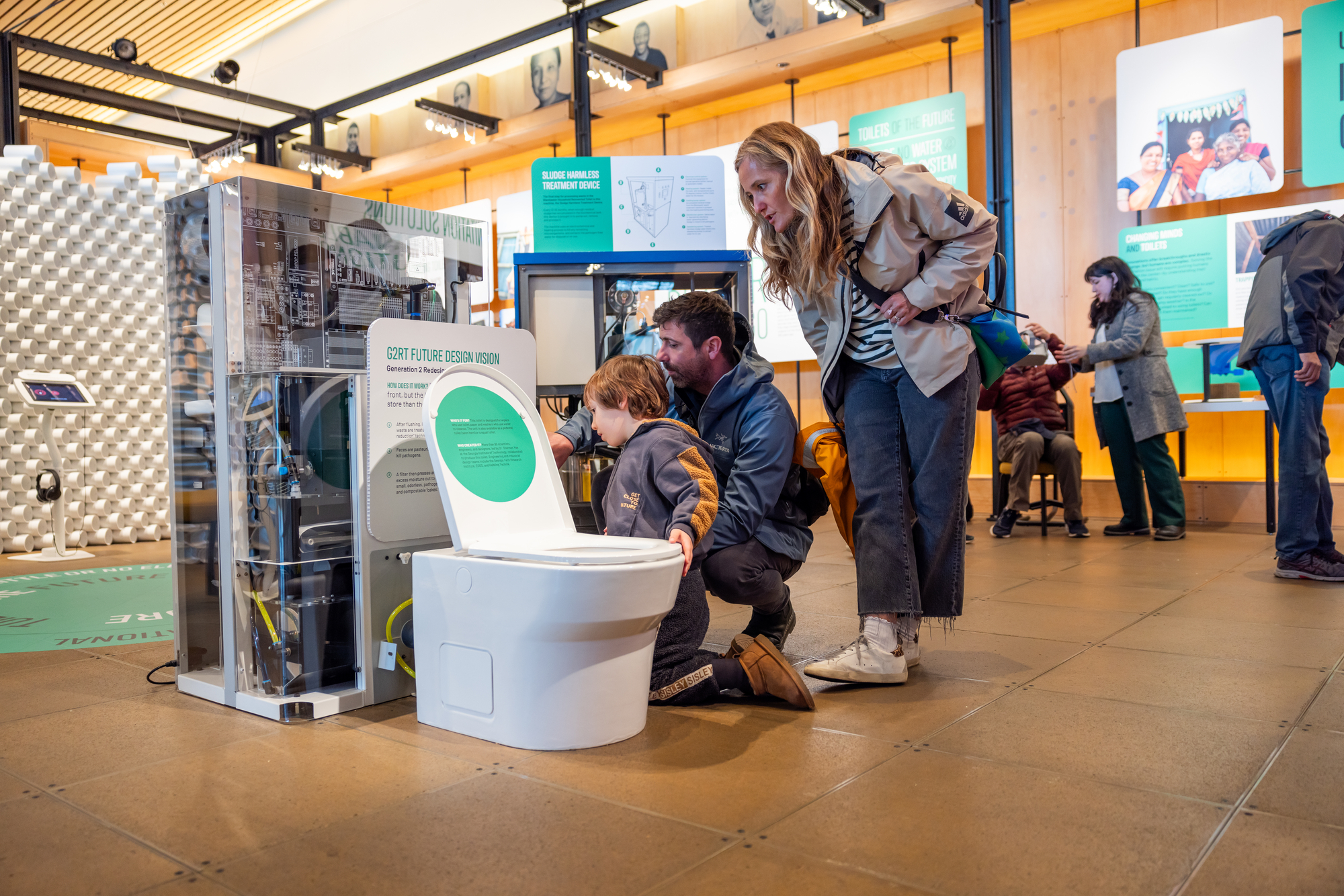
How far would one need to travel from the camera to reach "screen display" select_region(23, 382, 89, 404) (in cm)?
547

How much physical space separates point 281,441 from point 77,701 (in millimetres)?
870

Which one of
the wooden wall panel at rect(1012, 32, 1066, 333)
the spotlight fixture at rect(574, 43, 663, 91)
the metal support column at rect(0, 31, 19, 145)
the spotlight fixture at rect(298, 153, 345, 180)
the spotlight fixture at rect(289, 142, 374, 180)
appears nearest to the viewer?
the wooden wall panel at rect(1012, 32, 1066, 333)

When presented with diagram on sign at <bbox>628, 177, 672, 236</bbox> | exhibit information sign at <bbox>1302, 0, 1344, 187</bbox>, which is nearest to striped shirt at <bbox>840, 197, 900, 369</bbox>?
diagram on sign at <bbox>628, 177, 672, 236</bbox>

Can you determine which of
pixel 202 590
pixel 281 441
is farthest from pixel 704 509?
pixel 202 590

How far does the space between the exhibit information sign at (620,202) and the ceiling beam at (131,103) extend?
330 inches

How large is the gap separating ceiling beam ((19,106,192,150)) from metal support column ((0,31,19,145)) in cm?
318

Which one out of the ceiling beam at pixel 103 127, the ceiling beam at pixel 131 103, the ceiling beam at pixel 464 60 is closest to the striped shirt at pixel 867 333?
the ceiling beam at pixel 464 60

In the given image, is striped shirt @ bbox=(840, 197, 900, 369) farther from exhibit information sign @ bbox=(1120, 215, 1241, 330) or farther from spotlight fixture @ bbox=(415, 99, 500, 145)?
spotlight fixture @ bbox=(415, 99, 500, 145)

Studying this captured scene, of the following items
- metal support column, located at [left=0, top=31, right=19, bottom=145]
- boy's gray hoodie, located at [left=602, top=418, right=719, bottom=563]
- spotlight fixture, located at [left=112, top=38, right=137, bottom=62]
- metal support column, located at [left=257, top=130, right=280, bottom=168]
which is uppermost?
spotlight fixture, located at [left=112, top=38, right=137, bottom=62]

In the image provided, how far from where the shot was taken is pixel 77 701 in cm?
Answer: 239

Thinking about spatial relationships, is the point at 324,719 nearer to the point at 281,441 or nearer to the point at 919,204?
the point at 281,441

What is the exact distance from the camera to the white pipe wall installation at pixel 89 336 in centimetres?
586

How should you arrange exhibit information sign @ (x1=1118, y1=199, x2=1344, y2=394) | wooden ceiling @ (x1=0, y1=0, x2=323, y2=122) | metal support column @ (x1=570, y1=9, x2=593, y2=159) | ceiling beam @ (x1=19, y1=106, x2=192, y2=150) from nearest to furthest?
1. exhibit information sign @ (x1=1118, y1=199, x2=1344, y2=394)
2. metal support column @ (x1=570, y1=9, x2=593, y2=159)
3. wooden ceiling @ (x1=0, y1=0, x2=323, y2=122)
4. ceiling beam @ (x1=19, y1=106, x2=192, y2=150)

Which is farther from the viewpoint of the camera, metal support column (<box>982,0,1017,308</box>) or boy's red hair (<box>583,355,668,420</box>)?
metal support column (<box>982,0,1017,308</box>)
